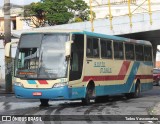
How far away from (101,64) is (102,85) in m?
0.89

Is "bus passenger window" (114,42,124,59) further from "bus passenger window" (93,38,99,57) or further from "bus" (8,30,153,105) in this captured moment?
"bus passenger window" (93,38,99,57)

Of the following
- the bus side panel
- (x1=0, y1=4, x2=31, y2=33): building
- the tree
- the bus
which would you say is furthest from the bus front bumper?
(x1=0, y1=4, x2=31, y2=33): building

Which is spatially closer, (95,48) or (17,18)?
(95,48)

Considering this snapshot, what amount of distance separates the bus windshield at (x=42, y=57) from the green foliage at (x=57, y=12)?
42.8 metres

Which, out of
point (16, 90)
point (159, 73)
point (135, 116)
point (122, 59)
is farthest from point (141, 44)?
point (159, 73)

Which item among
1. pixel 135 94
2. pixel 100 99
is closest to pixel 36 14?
pixel 135 94

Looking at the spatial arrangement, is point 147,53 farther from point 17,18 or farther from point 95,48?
point 17,18

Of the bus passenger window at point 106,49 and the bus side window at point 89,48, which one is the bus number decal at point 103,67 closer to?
the bus passenger window at point 106,49

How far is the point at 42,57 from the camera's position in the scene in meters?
17.5

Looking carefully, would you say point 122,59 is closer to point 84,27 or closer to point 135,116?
point 135,116

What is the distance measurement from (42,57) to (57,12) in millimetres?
45461

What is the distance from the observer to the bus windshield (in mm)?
17406

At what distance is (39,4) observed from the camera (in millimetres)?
62375

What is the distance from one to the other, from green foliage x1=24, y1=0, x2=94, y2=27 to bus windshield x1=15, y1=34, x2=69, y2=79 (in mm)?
42766
